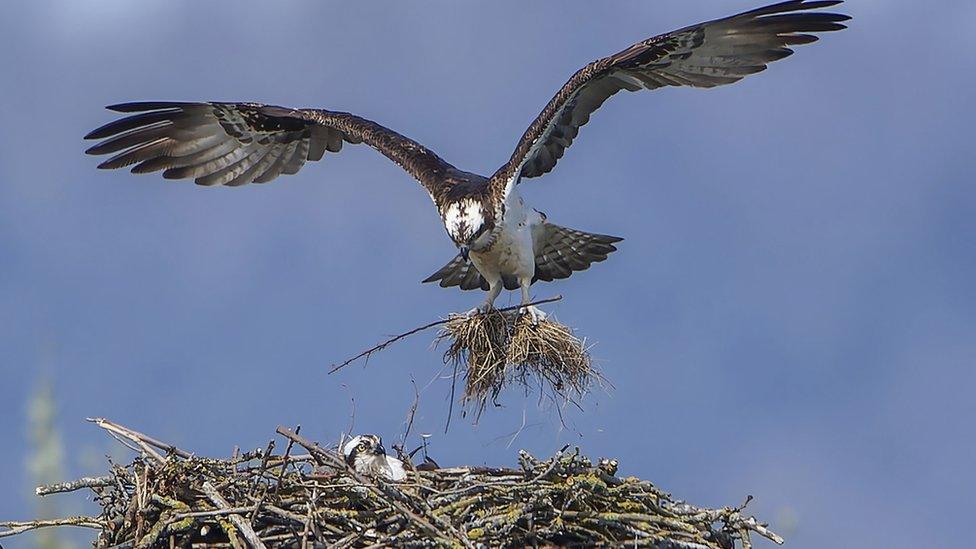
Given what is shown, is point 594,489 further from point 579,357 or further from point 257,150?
point 257,150

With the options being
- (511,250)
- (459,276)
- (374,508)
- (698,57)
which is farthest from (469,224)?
(374,508)

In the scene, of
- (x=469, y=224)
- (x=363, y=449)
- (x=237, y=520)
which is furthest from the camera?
(x=469, y=224)

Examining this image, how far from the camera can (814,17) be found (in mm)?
8258

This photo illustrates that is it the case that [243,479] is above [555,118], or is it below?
below

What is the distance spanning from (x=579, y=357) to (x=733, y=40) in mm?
1960

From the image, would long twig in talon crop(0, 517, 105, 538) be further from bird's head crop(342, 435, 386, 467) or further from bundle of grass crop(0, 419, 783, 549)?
bird's head crop(342, 435, 386, 467)

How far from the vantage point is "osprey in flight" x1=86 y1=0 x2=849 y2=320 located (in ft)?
27.5

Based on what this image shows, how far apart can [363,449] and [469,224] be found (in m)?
1.65

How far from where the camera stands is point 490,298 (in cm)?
870

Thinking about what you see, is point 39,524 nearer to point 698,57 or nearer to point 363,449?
point 363,449

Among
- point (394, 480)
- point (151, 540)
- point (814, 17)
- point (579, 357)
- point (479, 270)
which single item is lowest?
point (151, 540)

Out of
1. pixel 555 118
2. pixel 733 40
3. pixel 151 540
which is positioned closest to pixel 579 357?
pixel 555 118

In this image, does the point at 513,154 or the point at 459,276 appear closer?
the point at 513,154

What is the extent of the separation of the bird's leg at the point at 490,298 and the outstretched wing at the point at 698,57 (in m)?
0.66
